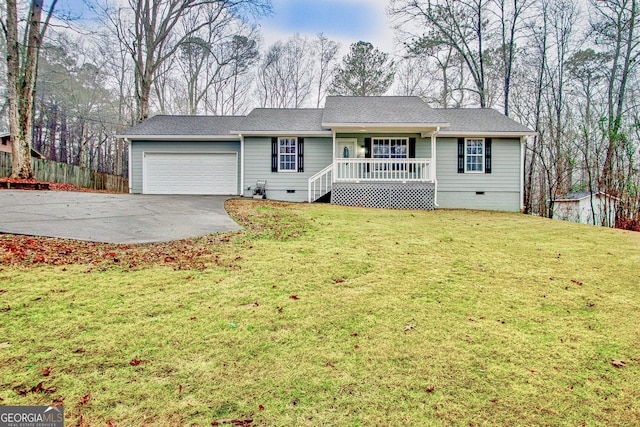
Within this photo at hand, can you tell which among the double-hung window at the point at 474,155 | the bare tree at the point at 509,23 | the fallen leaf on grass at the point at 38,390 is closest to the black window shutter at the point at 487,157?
the double-hung window at the point at 474,155

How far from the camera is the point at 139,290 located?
336 cm

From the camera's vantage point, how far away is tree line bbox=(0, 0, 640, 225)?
46.9ft

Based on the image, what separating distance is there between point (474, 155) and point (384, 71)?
12483 millimetres

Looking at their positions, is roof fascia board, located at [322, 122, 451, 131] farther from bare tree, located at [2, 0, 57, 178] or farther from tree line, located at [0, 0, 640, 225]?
bare tree, located at [2, 0, 57, 178]

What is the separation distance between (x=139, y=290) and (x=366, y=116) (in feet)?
38.3

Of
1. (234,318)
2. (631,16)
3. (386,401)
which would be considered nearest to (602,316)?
(386,401)

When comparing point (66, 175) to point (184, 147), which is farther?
point (66, 175)

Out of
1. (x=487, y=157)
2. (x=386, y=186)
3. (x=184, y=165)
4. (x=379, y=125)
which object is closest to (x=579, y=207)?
(x=487, y=157)

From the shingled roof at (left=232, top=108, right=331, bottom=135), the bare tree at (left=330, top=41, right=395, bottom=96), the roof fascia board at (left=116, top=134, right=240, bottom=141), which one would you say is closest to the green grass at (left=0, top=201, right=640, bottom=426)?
the shingled roof at (left=232, top=108, right=331, bottom=135)

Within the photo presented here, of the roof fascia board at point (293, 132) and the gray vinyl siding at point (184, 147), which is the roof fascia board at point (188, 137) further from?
the roof fascia board at point (293, 132)

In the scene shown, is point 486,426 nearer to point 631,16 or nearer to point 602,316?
point 602,316

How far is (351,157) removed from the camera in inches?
552

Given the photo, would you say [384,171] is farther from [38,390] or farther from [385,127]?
[38,390]

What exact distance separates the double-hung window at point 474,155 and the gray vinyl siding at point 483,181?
297 millimetres
